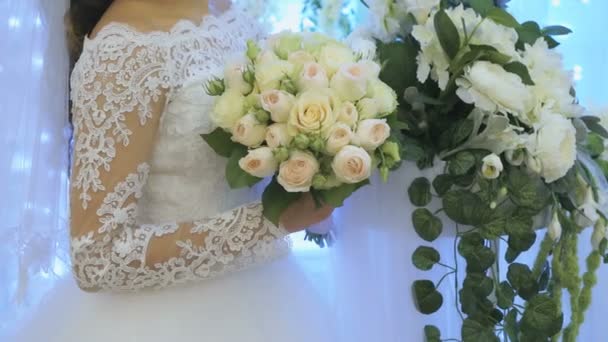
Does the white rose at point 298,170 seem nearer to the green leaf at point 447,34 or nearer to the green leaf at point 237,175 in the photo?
the green leaf at point 237,175

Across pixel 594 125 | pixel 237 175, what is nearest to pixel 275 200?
pixel 237 175

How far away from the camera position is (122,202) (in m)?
0.87

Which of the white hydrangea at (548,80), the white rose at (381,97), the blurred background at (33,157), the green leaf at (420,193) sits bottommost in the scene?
the blurred background at (33,157)

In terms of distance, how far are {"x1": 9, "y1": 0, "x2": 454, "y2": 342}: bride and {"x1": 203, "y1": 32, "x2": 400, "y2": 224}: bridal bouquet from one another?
12 centimetres

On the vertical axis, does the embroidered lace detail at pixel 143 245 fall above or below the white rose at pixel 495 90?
below

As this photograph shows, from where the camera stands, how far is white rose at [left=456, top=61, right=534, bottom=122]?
739 mm

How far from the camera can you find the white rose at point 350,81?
0.72m

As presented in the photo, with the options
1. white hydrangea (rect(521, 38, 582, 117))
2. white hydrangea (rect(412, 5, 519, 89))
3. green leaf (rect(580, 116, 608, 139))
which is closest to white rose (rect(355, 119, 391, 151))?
white hydrangea (rect(412, 5, 519, 89))

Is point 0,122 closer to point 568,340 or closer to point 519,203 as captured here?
point 519,203

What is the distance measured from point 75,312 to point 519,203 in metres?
0.71

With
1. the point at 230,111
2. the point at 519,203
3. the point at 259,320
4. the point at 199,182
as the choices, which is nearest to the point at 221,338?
the point at 259,320

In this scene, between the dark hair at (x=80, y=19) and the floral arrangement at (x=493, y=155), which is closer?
the floral arrangement at (x=493, y=155)

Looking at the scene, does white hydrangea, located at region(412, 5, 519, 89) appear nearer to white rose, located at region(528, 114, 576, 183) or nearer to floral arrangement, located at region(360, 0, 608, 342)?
floral arrangement, located at region(360, 0, 608, 342)

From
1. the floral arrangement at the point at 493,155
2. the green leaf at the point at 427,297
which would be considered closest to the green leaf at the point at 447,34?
the floral arrangement at the point at 493,155
